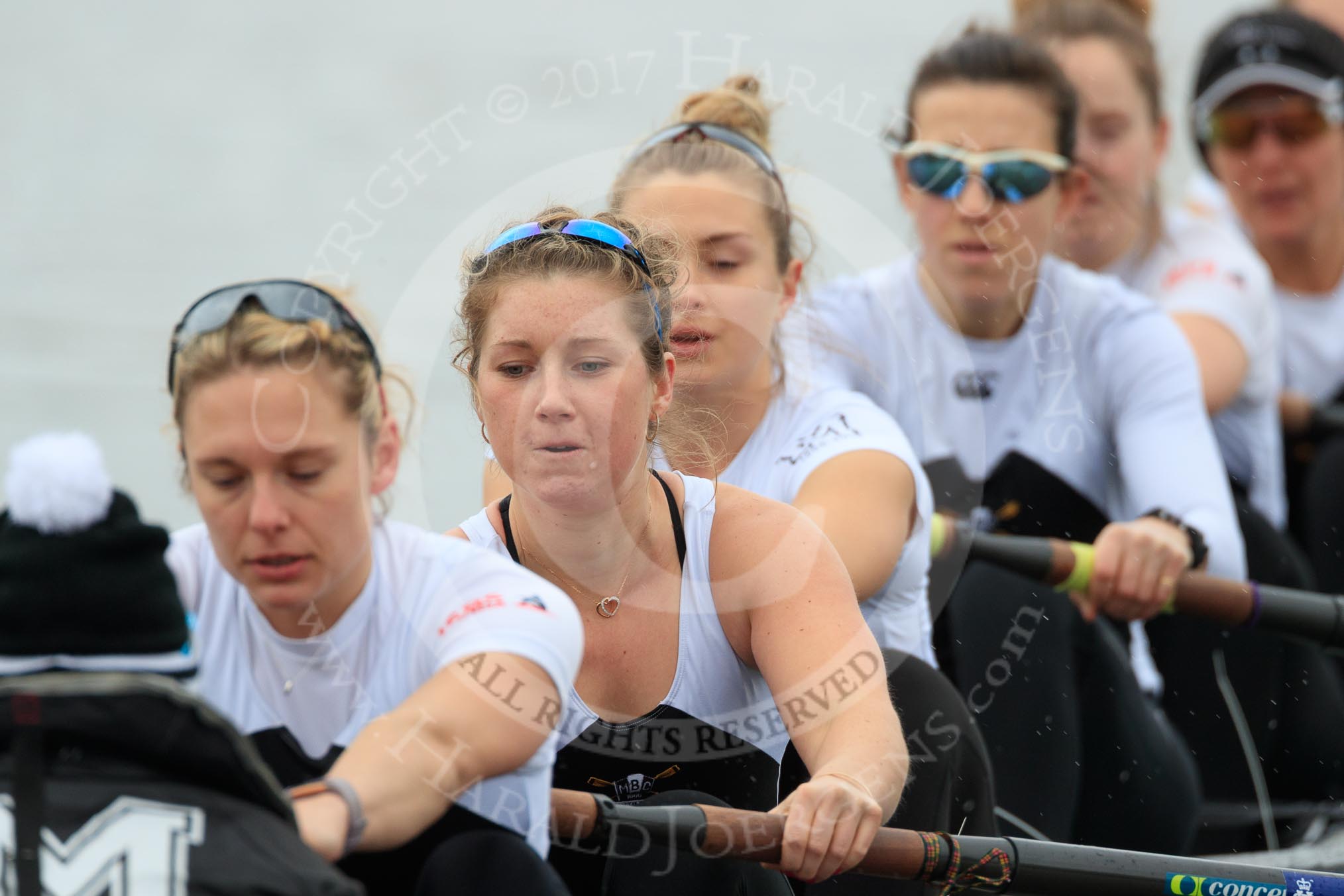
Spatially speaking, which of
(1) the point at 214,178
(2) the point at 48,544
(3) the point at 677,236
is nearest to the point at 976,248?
(3) the point at 677,236

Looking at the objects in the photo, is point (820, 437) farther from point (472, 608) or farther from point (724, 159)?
point (472, 608)

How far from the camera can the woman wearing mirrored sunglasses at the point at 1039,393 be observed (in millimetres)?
2029

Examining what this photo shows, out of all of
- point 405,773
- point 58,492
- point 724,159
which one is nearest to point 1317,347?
point 724,159

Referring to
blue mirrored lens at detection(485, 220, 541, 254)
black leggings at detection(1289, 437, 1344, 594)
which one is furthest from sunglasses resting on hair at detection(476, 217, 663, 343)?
black leggings at detection(1289, 437, 1344, 594)

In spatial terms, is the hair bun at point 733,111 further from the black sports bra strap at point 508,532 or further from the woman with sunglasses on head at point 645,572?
the black sports bra strap at point 508,532


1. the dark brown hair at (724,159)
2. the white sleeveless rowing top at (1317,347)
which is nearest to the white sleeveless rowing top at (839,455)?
the dark brown hair at (724,159)

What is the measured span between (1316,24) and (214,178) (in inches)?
198

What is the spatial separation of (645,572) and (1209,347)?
1482 millimetres

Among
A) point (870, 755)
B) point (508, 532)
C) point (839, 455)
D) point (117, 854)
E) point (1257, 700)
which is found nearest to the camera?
point (117, 854)

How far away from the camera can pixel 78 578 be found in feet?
3.29

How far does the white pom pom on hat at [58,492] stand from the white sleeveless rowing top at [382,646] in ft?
0.99

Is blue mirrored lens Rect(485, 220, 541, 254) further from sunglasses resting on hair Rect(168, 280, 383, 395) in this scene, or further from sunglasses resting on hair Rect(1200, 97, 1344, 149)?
sunglasses resting on hair Rect(1200, 97, 1344, 149)

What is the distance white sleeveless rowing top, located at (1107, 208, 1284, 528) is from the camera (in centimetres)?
266

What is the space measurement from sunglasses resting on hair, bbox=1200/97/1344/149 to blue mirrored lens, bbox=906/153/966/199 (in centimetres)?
104
